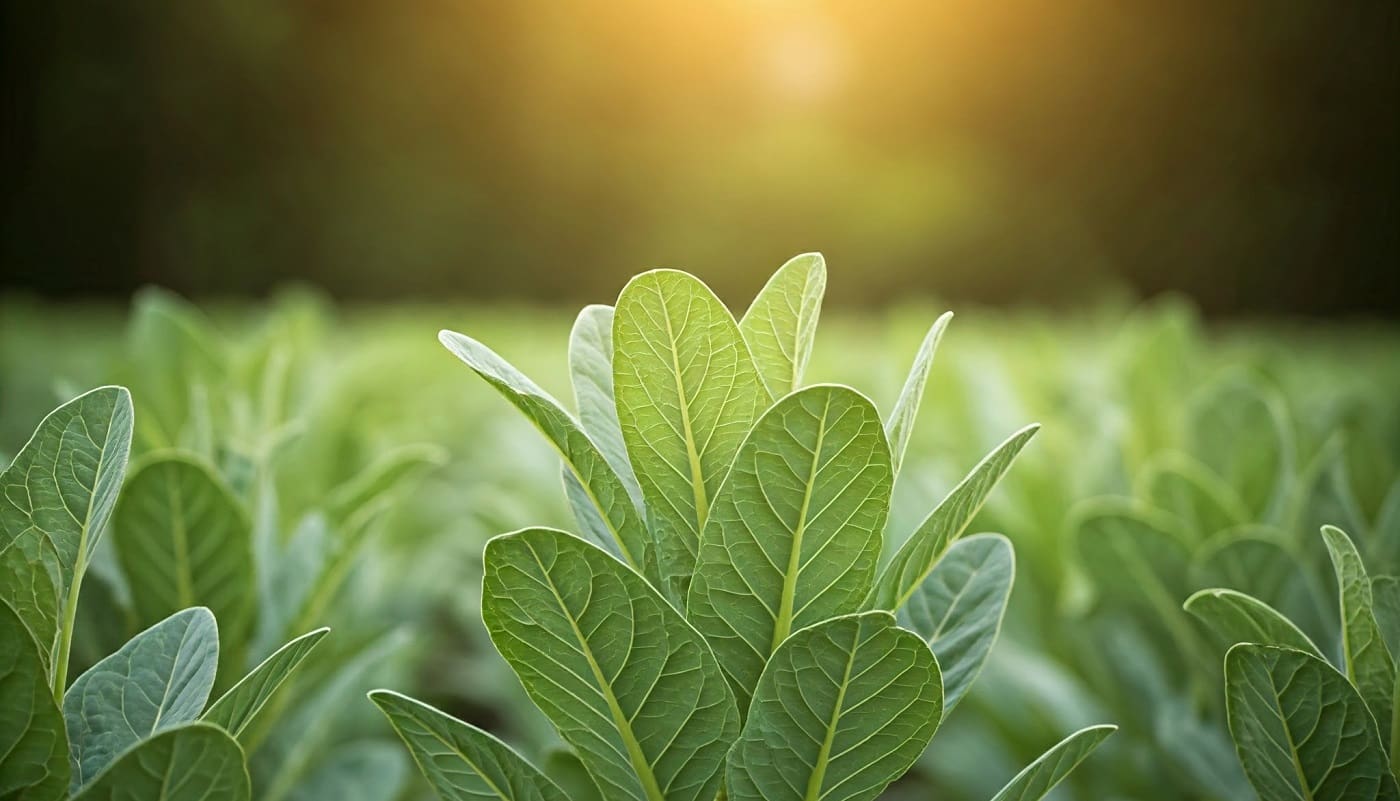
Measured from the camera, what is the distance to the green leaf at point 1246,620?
2.04 feet

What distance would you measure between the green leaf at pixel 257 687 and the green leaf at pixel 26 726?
0.07 metres

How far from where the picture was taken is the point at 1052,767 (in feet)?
1.92

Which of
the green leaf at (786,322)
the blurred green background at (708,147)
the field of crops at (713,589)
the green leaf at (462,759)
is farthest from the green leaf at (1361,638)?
the blurred green background at (708,147)

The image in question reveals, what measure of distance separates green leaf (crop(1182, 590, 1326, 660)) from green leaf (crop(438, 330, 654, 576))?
0.33 metres

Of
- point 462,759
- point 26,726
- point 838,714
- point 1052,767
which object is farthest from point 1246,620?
point 26,726

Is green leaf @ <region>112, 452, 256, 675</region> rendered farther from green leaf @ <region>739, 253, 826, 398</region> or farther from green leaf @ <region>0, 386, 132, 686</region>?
green leaf @ <region>739, 253, 826, 398</region>

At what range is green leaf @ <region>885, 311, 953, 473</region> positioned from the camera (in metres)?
0.59

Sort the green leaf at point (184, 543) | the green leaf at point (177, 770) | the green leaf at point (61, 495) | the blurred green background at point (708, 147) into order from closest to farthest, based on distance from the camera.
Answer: the green leaf at point (177, 770), the green leaf at point (61, 495), the green leaf at point (184, 543), the blurred green background at point (708, 147)

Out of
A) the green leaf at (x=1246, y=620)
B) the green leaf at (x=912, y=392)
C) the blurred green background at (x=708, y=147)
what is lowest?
the green leaf at (x=1246, y=620)

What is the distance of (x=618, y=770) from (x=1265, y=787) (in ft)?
1.29

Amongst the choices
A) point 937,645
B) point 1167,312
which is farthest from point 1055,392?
point 937,645

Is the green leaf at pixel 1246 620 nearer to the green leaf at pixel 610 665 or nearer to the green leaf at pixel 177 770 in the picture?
the green leaf at pixel 610 665

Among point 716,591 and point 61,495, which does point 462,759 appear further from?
point 61,495

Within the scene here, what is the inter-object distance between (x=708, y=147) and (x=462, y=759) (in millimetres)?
15771
